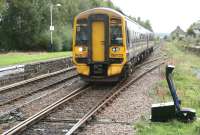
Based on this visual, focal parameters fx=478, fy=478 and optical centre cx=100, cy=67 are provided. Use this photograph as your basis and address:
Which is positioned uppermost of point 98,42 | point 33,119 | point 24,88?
point 98,42

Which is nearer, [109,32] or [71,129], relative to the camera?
[71,129]

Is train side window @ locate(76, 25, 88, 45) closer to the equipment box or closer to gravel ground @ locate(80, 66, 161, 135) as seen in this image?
gravel ground @ locate(80, 66, 161, 135)

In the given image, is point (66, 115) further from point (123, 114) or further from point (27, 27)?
point (27, 27)

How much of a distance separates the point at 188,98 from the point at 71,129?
6.02 meters

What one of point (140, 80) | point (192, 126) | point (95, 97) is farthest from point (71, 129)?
point (140, 80)

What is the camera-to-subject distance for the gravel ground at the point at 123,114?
10.6 metres

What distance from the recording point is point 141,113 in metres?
12.6

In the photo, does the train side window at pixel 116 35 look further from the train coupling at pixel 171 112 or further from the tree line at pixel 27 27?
the tree line at pixel 27 27

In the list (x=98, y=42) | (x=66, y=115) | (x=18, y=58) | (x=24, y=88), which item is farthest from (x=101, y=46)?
(x=18, y=58)

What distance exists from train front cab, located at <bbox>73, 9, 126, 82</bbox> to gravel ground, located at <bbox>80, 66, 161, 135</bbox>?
4.54 feet

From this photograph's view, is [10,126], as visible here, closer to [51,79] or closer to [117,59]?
[117,59]

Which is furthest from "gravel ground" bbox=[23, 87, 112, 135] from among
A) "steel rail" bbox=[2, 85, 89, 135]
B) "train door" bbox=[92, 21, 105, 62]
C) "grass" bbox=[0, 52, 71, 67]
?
"grass" bbox=[0, 52, 71, 67]

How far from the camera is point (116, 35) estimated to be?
61.6 ft

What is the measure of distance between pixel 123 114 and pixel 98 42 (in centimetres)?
660
